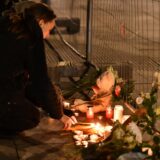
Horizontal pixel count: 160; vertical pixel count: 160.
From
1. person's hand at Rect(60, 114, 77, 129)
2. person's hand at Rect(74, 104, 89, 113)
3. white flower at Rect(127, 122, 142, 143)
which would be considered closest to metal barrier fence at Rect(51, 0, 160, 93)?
person's hand at Rect(74, 104, 89, 113)

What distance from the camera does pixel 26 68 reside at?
449 centimetres

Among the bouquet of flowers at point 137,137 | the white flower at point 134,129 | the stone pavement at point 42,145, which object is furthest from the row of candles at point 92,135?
the white flower at point 134,129

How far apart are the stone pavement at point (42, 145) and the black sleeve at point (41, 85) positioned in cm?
25

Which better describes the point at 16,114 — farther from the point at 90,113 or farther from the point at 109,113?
the point at 109,113

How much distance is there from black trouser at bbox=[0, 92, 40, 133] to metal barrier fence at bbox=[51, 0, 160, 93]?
7.12 feet

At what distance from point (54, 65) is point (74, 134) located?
204 centimetres

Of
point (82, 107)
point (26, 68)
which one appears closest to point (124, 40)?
point (82, 107)

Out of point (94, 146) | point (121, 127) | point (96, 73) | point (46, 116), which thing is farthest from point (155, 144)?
point (96, 73)

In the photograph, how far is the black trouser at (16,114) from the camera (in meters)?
4.48

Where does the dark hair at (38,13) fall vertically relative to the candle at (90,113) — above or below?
above

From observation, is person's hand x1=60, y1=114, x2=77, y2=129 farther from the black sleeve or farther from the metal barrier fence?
the metal barrier fence

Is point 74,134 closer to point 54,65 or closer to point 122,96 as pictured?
point 122,96

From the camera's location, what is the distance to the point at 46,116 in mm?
5109

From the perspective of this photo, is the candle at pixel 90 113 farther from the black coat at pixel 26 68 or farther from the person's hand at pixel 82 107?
the black coat at pixel 26 68
